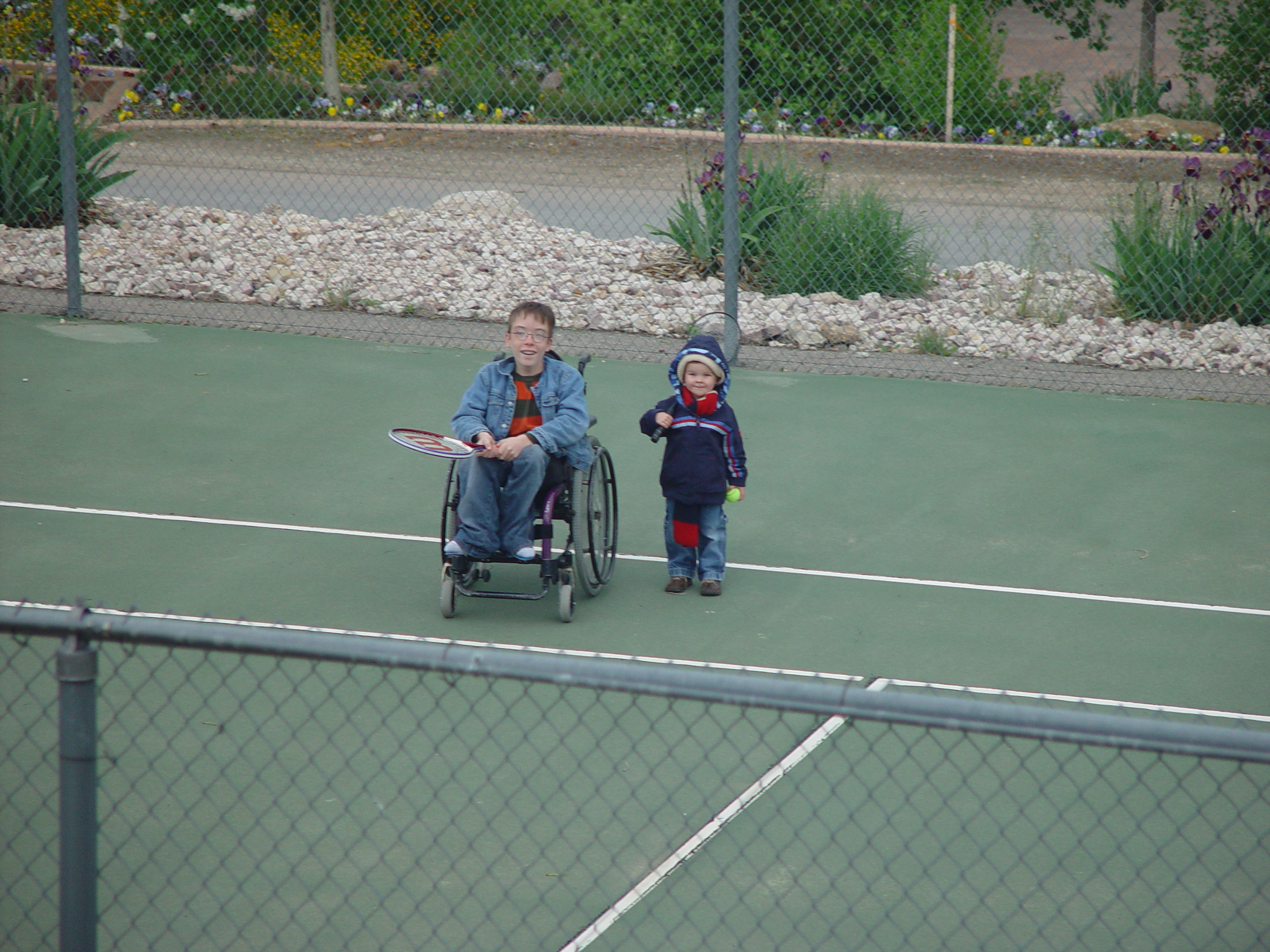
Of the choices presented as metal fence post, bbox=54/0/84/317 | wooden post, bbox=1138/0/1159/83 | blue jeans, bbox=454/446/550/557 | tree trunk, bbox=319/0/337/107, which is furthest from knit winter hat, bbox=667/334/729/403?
wooden post, bbox=1138/0/1159/83

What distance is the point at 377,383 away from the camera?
27.6 ft

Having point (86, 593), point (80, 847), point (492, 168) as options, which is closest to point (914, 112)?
point (492, 168)

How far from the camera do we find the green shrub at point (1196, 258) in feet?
31.1

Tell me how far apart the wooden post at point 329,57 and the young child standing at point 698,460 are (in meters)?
8.71

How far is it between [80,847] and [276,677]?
2186mm

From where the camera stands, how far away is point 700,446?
18.1 ft

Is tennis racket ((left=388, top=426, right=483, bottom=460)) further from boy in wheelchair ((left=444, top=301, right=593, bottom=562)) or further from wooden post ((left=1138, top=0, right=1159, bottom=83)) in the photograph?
wooden post ((left=1138, top=0, right=1159, bottom=83))

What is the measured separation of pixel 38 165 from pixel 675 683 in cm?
A: 1012

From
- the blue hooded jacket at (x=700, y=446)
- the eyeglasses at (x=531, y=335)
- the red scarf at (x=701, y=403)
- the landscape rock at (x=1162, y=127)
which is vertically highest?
the landscape rock at (x=1162, y=127)

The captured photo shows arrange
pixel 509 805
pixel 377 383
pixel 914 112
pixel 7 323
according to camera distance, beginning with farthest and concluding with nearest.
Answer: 1. pixel 914 112
2. pixel 7 323
3. pixel 377 383
4. pixel 509 805

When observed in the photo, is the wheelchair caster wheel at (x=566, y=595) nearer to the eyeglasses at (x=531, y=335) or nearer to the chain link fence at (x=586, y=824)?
the chain link fence at (x=586, y=824)

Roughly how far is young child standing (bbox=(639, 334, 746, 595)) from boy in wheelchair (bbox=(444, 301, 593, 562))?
342 mm

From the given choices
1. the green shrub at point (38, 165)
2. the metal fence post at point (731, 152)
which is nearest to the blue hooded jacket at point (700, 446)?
the metal fence post at point (731, 152)

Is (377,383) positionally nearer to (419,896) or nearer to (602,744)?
(602,744)
